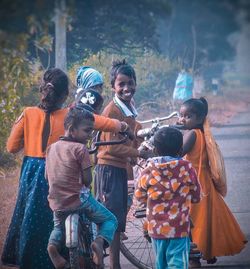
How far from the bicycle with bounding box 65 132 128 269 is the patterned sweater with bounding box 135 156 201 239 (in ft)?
1.78

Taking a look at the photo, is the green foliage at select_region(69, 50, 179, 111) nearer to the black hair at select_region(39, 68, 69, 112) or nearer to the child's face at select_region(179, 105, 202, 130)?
the child's face at select_region(179, 105, 202, 130)

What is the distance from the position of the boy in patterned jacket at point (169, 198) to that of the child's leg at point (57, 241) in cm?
62

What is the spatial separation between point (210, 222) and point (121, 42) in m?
12.3

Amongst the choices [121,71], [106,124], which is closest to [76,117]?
[106,124]

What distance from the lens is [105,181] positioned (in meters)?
6.23

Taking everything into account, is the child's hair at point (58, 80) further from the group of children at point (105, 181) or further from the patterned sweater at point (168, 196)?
the patterned sweater at point (168, 196)

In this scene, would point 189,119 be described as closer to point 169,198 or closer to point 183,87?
point 169,198

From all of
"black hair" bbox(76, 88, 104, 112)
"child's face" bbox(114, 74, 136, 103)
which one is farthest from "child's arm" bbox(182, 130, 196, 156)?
"black hair" bbox(76, 88, 104, 112)

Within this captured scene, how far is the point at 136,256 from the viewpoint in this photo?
22.3 feet

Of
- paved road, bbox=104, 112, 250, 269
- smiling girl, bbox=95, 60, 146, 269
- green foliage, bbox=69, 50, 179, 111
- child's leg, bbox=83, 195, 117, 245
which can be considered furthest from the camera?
green foliage, bbox=69, 50, 179, 111

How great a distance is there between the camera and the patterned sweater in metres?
5.31

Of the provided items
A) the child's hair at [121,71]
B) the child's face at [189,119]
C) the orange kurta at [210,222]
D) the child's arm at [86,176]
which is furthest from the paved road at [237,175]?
the child's hair at [121,71]

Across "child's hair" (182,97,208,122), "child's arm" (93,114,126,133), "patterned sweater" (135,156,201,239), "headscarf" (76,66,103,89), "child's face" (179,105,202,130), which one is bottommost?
"patterned sweater" (135,156,201,239)

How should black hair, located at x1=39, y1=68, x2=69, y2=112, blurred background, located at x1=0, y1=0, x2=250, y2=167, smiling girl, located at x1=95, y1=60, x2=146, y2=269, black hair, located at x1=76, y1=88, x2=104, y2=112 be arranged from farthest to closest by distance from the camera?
smiling girl, located at x1=95, y1=60, x2=146, y2=269 → black hair, located at x1=76, y1=88, x2=104, y2=112 → black hair, located at x1=39, y1=68, x2=69, y2=112 → blurred background, located at x1=0, y1=0, x2=250, y2=167
